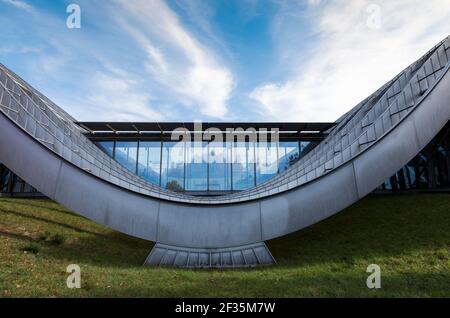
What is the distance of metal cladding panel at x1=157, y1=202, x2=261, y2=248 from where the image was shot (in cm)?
1023

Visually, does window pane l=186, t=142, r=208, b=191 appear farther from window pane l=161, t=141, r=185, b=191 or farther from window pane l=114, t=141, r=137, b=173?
window pane l=114, t=141, r=137, b=173

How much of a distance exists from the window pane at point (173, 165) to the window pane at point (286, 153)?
35.8 ft

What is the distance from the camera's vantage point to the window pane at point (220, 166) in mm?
30172

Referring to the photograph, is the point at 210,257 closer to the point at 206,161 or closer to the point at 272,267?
the point at 272,267

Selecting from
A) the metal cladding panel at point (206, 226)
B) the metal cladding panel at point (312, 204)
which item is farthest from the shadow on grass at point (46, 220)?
the metal cladding panel at point (312, 204)

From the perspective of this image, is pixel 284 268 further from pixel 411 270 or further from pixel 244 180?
pixel 244 180

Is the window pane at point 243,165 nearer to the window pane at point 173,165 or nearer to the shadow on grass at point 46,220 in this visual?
the window pane at point 173,165

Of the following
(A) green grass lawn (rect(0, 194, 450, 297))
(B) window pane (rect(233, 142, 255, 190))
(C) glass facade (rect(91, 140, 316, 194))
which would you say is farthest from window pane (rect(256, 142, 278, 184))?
(A) green grass lawn (rect(0, 194, 450, 297))

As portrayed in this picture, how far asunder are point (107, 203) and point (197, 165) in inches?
809

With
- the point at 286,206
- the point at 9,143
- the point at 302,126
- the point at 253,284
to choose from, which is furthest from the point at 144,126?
the point at 253,284

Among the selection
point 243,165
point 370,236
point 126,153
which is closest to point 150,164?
point 126,153

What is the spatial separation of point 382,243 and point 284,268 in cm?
463

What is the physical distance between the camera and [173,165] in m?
30.4

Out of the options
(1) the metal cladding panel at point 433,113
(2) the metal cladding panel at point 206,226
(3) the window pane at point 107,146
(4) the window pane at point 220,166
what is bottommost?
(2) the metal cladding panel at point 206,226
